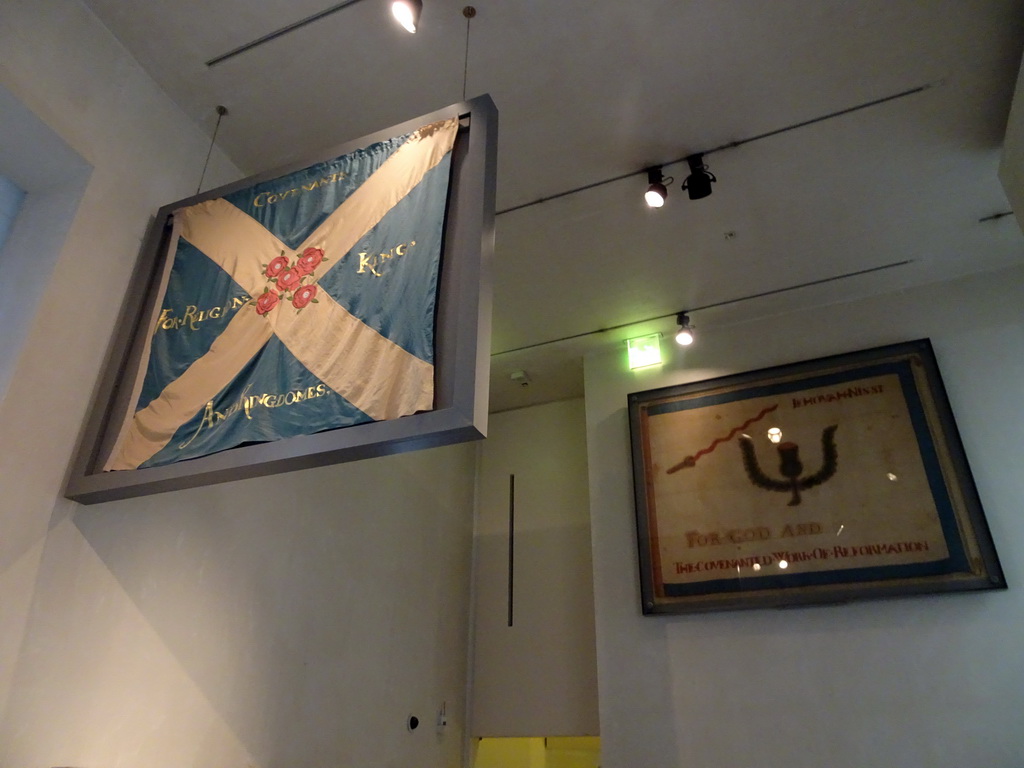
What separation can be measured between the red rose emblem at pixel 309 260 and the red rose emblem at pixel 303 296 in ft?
0.24

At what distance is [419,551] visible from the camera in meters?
4.72

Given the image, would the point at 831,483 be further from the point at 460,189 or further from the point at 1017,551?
the point at 460,189

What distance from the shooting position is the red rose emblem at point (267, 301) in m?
2.43

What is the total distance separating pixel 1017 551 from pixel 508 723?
132 inches

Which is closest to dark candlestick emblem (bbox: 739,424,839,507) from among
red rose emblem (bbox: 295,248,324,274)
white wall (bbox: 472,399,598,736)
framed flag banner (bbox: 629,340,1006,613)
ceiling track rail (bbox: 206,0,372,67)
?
framed flag banner (bbox: 629,340,1006,613)

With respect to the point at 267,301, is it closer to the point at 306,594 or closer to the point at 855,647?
the point at 306,594

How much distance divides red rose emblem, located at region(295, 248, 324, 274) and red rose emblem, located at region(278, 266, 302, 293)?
2 centimetres

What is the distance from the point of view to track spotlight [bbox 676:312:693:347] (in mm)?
4590

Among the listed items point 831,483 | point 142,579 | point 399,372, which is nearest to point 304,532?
point 142,579

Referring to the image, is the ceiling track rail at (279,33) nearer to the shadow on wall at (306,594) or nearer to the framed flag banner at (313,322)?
the framed flag banner at (313,322)

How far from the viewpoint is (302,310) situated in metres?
2.35

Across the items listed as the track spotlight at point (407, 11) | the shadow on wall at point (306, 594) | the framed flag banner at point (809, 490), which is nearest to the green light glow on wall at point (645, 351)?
the framed flag banner at point (809, 490)

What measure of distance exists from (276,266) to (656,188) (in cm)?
189

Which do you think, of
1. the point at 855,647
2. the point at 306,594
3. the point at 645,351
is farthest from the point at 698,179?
the point at 306,594
